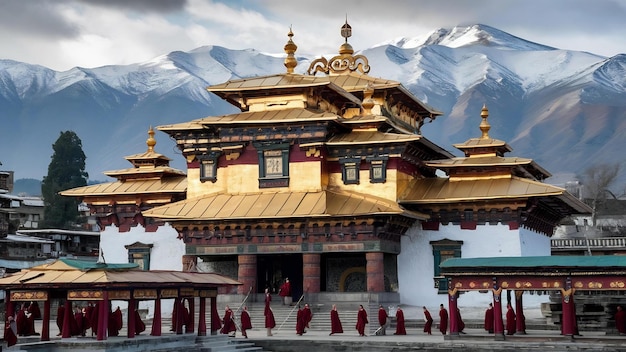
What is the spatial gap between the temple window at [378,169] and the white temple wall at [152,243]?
9.01 m

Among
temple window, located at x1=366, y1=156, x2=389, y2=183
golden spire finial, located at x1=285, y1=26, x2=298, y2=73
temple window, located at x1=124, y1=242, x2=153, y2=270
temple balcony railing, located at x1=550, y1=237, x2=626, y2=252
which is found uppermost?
golden spire finial, located at x1=285, y1=26, x2=298, y2=73

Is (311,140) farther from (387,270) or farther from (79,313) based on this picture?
(79,313)

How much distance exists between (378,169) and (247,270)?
6144 mm

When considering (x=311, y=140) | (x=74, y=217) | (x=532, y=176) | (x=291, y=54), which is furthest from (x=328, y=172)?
(x=74, y=217)

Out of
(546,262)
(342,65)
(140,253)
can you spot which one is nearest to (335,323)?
(546,262)

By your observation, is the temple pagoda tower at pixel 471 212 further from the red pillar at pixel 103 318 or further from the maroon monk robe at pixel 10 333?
the maroon monk robe at pixel 10 333

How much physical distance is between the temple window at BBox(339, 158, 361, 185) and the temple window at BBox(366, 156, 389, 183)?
1.77 ft

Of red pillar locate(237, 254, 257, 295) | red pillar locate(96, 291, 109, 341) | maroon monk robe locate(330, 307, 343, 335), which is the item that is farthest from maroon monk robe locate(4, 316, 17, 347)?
red pillar locate(237, 254, 257, 295)

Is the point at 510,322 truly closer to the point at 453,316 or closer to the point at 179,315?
the point at 453,316

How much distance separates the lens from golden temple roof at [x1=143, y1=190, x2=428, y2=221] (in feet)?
117

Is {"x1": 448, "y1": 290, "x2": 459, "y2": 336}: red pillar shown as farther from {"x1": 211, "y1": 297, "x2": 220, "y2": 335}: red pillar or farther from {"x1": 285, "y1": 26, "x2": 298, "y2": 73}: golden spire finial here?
{"x1": 285, "y1": 26, "x2": 298, "y2": 73}: golden spire finial

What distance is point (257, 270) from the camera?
127 ft

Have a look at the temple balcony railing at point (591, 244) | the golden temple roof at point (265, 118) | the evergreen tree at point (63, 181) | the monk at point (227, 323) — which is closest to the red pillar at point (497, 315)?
the monk at point (227, 323)

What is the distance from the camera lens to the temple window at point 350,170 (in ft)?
124
